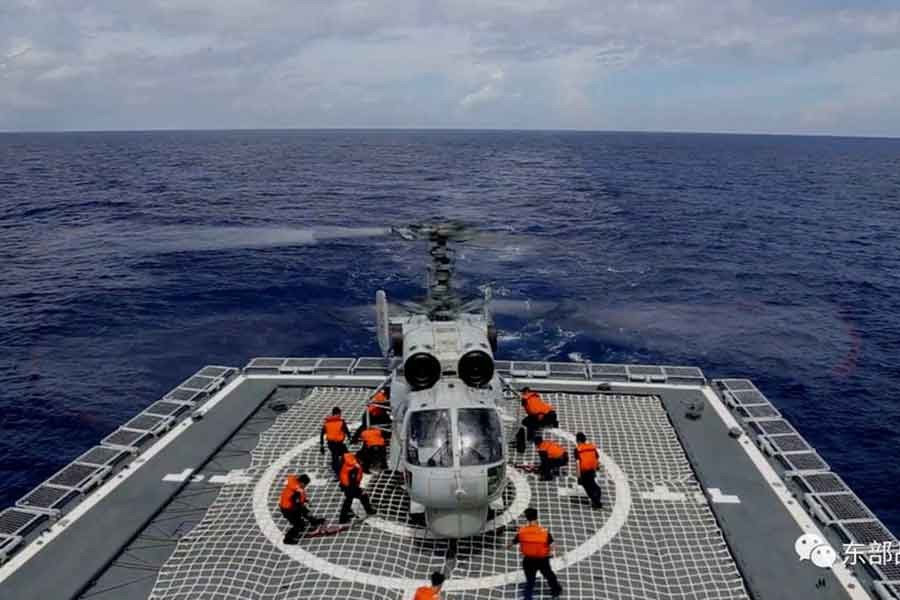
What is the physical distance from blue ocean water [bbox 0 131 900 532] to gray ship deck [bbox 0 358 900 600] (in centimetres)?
721

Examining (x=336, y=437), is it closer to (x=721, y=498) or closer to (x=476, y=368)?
(x=476, y=368)

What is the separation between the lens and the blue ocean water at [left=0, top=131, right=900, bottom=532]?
33.0m

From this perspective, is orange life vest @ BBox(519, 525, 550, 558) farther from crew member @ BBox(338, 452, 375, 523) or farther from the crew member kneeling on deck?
the crew member kneeling on deck

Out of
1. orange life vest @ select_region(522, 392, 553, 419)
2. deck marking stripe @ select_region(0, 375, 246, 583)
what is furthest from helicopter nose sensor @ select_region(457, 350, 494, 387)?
deck marking stripe @ select_region(0, 375, 246, 583)

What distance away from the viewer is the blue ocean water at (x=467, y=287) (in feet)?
108

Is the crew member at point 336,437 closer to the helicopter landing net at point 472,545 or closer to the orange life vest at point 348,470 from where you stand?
the helicopter landing net at point 472,545

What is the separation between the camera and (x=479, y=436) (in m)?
13.2

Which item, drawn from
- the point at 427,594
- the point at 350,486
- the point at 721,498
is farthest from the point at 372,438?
the point at 721,498

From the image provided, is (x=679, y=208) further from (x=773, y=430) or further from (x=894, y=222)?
(x=773, y=430)

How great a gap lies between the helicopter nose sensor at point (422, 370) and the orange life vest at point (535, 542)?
13.8 feet

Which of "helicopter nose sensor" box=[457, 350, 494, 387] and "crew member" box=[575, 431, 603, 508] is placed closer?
"helicopter nose sensor" box=[457, 350, 494, 387]

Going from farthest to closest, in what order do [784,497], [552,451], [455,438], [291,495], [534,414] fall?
1. [534,414]
2. [552,451]
3. [784,497]
4. [291,495]
5. [455,438]

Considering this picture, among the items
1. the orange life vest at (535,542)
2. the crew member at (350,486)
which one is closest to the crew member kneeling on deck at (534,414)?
the crew member at (350,486)

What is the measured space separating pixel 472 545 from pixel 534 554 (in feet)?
7.91
